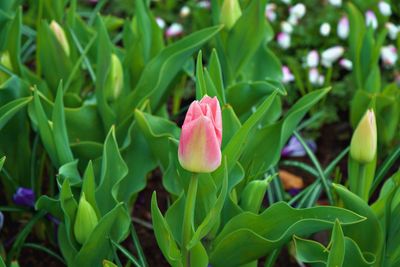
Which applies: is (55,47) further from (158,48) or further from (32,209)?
(32,209)

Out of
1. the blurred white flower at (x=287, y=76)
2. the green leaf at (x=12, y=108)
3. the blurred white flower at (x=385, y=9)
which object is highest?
the green leaf at (x=12, y=108)

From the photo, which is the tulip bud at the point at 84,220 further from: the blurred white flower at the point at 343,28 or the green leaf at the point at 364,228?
the blurred white flower at the point at 343,28

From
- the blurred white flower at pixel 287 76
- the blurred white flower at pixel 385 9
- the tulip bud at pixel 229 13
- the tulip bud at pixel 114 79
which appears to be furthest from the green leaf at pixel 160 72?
the blurred white flower at pixel 385 9

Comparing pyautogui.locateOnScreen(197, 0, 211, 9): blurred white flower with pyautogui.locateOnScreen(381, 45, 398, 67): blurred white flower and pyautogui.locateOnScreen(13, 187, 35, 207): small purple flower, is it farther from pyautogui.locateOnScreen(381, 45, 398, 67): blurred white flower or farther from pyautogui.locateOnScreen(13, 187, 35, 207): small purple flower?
pyautogui.locateOnScreen(13, 187, 35, 207): small purple flower

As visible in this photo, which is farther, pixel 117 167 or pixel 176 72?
pixel 176 72

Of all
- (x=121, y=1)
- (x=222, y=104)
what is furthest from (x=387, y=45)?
(x=222, y=104)
